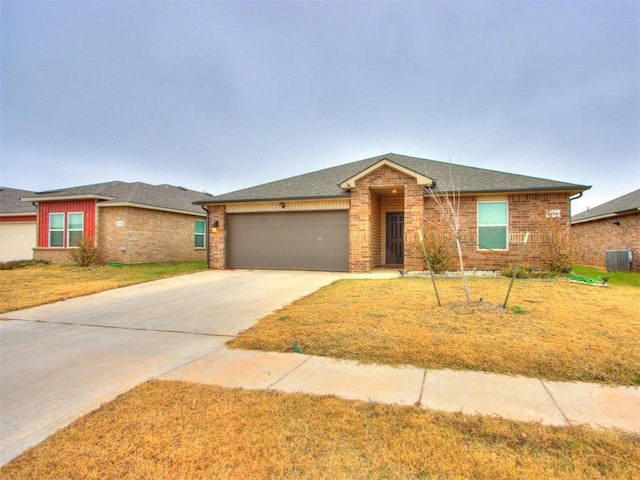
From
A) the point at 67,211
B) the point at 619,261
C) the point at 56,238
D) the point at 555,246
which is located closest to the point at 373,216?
the point at 555,246

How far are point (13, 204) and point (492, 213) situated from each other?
2737 cm

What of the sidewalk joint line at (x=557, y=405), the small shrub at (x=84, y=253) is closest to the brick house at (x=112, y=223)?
the small shrub at (x=84, y=253)

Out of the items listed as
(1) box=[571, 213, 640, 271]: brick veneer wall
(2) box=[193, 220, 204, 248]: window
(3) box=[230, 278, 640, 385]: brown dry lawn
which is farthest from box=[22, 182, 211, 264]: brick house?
(1) box=[571, 213, 640, 271]: brick veneer wall

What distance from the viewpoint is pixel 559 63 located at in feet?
43.2

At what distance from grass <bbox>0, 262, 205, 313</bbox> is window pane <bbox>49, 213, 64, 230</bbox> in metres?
2.34

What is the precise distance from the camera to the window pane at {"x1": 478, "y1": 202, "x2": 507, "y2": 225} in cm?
1219

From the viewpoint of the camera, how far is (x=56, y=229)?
1730cm

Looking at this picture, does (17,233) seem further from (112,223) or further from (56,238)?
(112,223)

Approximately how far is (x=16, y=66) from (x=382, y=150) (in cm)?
1659

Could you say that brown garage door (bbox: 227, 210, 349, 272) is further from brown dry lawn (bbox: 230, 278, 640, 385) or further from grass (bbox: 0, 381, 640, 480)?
grass (bbox: 0, 381, 640, 480)

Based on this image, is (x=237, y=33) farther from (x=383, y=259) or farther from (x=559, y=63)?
(x=559, y=63)

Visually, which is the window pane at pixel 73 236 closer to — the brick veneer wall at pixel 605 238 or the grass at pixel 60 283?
the grass at pixel 60 283

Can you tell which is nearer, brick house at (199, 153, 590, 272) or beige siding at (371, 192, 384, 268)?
brick house at (199, 153, 590, 272)

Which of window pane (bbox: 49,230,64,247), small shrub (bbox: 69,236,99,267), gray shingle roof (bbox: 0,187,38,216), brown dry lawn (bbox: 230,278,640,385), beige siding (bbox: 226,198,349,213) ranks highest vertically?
gray shingle roof (bbox: 0,187,38,216)
